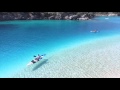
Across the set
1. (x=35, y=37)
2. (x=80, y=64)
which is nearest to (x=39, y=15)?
(x=35, y=37)

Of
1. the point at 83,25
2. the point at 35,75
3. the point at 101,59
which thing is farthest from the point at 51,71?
the point at 83,25

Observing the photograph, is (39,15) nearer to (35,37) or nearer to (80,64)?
(35,37)

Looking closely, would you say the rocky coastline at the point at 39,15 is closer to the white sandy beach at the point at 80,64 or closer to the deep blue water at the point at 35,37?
the deep blue water at the point at 35,37

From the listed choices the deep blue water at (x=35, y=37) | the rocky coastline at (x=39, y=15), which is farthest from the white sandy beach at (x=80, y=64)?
the rocky coastline at (x=39, y=15)

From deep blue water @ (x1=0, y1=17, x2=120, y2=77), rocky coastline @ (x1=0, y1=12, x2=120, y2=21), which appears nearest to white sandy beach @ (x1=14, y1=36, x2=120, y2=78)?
deep blue water @ (x1=0, y1=17, x2=120, y2=77)

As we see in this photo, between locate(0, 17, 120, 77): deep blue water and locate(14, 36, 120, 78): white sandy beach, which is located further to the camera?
locate(0, 17, 120, 77): deep blue water

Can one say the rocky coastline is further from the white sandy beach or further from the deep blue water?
the white sandy beach
